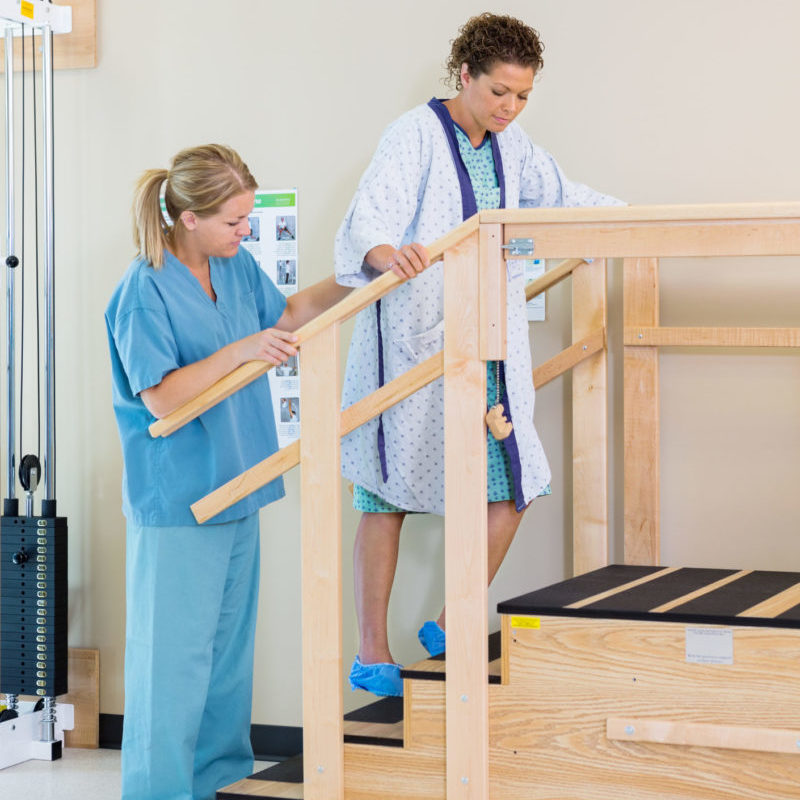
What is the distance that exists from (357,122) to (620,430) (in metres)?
1.11

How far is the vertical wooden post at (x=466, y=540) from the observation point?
2383 mm

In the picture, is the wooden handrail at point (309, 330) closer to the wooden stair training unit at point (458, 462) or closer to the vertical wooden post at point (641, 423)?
the wooden stair training unit at point (458, 462)

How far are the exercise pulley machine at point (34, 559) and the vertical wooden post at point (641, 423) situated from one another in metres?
1.59

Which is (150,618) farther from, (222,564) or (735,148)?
(735,148)

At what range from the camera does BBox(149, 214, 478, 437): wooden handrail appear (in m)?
2.38

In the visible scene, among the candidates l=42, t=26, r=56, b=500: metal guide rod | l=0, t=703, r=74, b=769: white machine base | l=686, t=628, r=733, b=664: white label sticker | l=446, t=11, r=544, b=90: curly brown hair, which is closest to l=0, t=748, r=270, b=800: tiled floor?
l=0, t=703, r=74, b=769: white machine base

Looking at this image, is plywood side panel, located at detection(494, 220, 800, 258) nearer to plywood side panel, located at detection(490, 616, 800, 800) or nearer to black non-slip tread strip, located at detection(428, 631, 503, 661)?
plywood side panel, located at detection(490, 616, 800, 800)

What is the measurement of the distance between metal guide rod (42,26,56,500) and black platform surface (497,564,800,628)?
1.58m

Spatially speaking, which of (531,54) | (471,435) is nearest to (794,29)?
(531,54)

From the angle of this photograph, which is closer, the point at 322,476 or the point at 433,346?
the point at 322,476

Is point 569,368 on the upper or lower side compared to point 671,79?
lower

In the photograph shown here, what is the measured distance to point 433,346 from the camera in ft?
9.15

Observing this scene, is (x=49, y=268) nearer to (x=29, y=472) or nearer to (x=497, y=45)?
(x=29, y=472)

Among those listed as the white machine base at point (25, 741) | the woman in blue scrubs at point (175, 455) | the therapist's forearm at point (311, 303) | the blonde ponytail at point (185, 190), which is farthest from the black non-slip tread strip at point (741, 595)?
the white machine base at point (25, 741)
